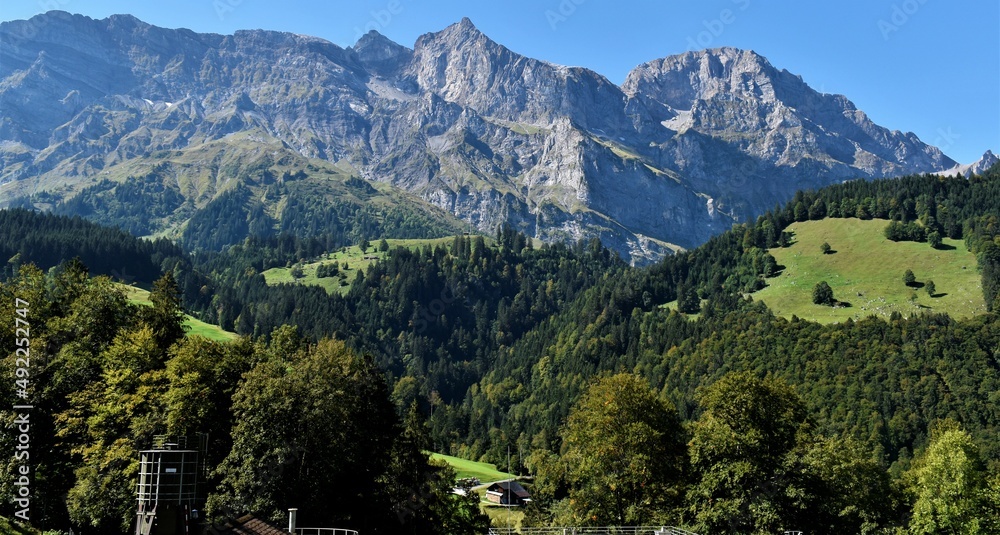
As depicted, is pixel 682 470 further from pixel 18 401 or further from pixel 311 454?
pixel 18 401

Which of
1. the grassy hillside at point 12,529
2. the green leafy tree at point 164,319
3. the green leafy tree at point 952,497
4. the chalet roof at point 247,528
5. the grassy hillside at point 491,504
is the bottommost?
the grassy hillside at point 491,504

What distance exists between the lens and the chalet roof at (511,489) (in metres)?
118

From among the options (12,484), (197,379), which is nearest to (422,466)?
(197,379)

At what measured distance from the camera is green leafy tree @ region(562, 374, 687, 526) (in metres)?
60.6

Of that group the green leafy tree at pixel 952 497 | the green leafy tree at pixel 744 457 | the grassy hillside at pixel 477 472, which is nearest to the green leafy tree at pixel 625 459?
the green leafy tree at pixel 744 457

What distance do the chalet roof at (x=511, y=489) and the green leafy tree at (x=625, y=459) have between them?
55.1 m

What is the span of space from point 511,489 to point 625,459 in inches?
2337

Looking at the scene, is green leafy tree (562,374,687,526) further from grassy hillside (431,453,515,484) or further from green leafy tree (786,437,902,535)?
grassy hillside (431,453,515,484)

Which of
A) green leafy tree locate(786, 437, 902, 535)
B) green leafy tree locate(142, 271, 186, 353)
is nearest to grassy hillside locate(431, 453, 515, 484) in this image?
green leafy tree locate(786, 437, 902, 535)

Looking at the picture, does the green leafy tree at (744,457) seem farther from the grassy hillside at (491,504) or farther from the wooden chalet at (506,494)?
the wooden chalet at (506,494)

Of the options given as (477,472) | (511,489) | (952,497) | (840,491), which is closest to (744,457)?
(840,491)

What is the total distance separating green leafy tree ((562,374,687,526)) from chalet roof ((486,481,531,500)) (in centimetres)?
→ 5512

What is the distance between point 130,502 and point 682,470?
140 ft

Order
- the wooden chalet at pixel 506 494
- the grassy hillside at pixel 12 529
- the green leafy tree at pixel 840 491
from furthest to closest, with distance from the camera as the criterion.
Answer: the wooden chalet at pixel 506 494 < the green leafy tree at pixel 840 491 < the grassy hillside at pixel 12 529
